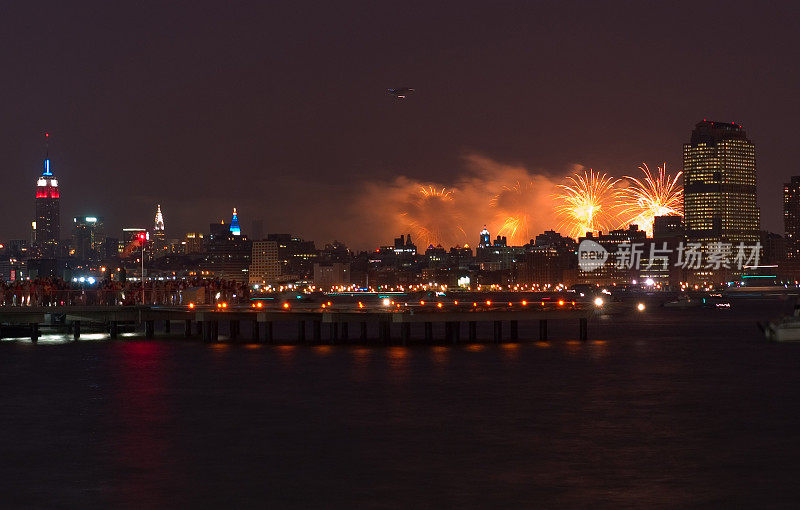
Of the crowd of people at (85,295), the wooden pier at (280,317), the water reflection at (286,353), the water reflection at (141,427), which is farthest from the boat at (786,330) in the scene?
the crowd of people at (85,295)

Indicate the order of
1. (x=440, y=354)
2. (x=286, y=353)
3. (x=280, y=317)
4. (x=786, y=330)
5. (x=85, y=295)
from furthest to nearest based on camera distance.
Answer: (x=85, y=295) → (x=786, y=330) → (x=280, y=317) → (x=286, y=353) → (x=440, y=354)

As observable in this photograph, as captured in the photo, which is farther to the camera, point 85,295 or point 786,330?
point 85,295

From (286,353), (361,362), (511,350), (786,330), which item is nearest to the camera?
(361,362)

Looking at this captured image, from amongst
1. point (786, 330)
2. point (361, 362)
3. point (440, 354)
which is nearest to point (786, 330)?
point (786, 330)

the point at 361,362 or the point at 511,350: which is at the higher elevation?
the point at 511,350

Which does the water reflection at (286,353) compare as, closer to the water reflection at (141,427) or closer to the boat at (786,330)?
the water reflection at (141,427)

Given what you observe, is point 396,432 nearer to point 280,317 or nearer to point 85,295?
point 280,317

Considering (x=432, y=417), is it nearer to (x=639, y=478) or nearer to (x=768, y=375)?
(x=639, y=478)

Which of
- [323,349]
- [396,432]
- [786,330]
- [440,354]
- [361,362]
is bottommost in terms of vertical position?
[396,432]
